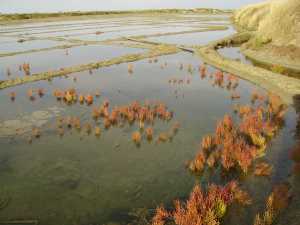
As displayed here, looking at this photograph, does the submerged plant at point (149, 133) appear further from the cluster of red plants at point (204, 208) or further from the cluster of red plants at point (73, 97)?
the cluster of red plants at point (73, 97)

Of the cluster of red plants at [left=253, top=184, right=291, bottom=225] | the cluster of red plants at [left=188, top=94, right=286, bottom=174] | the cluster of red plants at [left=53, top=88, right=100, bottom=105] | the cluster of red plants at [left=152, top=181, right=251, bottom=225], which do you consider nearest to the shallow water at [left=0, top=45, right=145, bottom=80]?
the cluster of red plants at [left=53, top=88, right=100, bottom=105]

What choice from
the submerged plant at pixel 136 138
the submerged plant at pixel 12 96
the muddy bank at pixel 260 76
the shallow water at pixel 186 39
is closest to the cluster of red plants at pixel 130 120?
the submerged plant at pixel 136 138

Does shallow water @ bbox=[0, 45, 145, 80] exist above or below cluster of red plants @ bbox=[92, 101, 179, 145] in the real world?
above

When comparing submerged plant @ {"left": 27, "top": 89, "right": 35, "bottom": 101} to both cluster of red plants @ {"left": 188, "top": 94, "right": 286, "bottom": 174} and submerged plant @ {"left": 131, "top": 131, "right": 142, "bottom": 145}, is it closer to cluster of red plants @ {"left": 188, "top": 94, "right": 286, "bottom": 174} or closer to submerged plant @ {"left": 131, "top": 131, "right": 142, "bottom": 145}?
submerged plant @ {"left": 131, "top": 131, "right": 142, "bottom": 145}

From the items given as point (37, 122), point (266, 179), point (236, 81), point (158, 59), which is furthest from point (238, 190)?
point (158, 59)

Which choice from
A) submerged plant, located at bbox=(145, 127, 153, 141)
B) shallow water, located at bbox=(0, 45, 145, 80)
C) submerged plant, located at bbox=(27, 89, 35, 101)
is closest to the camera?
submerged plant, located at bbox=(145, 127, 153, 141)

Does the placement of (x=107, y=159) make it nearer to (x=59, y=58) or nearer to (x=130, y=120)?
(x=130, y=120)

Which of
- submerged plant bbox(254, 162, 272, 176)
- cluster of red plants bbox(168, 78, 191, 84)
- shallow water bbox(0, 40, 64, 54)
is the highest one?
shallow water bbox(0, 40, 64, 54)
